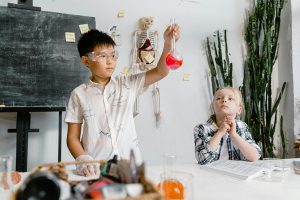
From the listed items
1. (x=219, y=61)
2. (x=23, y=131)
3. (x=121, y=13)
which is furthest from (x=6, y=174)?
(x=219, y=61)

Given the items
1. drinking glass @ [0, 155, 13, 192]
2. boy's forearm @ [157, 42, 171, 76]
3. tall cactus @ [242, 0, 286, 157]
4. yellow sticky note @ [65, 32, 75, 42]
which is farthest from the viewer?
tall cactus @ [242, 0, 286, 157]

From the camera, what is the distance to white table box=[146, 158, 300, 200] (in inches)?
38.0

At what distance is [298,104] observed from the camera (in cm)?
327

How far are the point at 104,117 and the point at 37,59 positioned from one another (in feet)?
4.27

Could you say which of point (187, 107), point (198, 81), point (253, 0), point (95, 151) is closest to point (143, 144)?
point (187, 107)

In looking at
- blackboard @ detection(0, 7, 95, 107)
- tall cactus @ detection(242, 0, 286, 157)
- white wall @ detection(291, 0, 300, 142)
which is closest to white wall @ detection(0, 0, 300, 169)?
tall cactus @ detection(242, 0, 286, 157)

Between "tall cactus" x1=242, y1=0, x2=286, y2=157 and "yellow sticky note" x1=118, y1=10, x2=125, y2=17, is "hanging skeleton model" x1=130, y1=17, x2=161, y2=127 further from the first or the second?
"tall cactus" x1=242, y1=0, x2=286, y2=157

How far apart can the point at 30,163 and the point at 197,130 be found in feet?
5.88

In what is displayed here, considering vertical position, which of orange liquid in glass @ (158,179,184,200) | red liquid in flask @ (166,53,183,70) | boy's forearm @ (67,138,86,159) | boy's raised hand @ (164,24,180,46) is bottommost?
orange liquid in glass @ (158,179,184,200)

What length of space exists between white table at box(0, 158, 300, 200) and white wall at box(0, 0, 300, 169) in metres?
1.77

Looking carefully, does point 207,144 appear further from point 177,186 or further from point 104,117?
point 177,186

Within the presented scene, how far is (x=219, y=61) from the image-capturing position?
3209 mm

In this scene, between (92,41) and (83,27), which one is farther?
(83,27)

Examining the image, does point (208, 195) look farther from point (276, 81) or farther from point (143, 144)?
point (276, 81)
